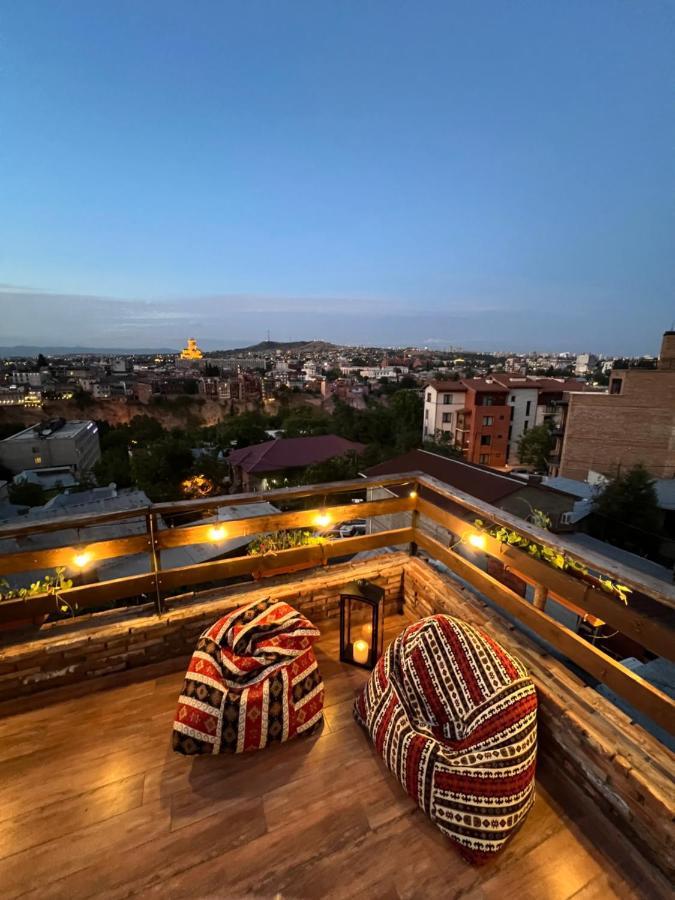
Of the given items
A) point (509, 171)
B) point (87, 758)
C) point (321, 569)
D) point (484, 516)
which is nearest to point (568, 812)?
point (484, 516)

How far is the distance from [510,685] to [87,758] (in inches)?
74.1

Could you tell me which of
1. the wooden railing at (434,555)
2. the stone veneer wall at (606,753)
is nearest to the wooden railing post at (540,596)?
the wooden railing at (434,555)

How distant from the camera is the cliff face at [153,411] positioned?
166 ft

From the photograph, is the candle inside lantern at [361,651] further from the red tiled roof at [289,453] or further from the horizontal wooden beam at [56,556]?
the red tiled roof at [289,453]

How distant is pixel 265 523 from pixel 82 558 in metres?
0.90

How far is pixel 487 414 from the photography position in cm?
2397

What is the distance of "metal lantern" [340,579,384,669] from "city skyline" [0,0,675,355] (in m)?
11.9

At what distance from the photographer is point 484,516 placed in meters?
2.05

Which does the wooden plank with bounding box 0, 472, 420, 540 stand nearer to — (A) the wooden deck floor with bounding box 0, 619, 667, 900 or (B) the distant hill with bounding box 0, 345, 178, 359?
(A) the wooden deck floor with bounding box 0, 619, 667, 900

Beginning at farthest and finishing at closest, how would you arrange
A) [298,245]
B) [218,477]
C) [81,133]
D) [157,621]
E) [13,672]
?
[298,245], [218,477], [81,133], [157,621], [13,672]

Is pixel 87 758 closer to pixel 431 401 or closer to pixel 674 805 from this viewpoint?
pixel 674 805

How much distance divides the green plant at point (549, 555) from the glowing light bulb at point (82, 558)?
6.59 ft

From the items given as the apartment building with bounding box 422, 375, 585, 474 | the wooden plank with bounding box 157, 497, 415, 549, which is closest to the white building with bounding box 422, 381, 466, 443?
the apartment building with bounding box 422, 375, 585, 474

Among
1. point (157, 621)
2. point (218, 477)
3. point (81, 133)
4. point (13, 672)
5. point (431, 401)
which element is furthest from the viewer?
point (431, 401)
